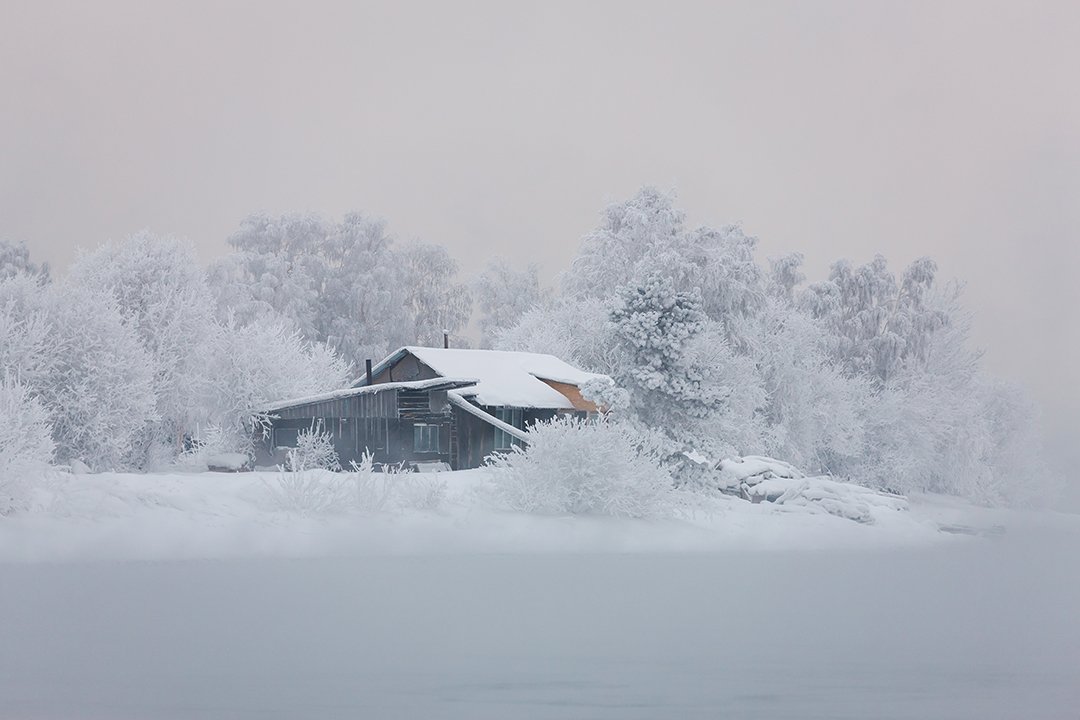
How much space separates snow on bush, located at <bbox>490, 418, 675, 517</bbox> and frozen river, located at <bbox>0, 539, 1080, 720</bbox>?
17.4ft

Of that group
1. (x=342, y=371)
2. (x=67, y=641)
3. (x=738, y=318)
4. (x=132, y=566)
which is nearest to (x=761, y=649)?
(x=67, y=641)

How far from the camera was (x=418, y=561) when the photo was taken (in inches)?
1109

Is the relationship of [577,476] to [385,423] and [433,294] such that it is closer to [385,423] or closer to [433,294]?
[385,423]

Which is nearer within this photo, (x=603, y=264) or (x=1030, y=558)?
(x=1030, y=558)

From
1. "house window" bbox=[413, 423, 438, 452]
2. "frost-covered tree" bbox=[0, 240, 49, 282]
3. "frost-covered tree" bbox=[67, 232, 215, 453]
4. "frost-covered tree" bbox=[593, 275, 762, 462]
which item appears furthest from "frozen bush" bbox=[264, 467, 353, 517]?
"frost-covered tree" bbox=[0, 240, 49, 282]

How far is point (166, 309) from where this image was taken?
160ft

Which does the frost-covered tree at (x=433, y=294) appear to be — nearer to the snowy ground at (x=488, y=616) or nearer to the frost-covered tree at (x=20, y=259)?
the frost-covered tree at (x=20, y=259)

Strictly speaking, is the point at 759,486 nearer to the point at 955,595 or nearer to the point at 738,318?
the point at 738,318

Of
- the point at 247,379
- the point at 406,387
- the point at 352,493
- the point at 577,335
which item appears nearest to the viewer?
the point at 352,493

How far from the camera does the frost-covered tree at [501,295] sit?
77.6 m

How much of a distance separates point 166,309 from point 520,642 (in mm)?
36043

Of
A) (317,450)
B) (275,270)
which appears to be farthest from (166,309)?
(275,270)

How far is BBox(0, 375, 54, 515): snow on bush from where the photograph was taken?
91.6 feet

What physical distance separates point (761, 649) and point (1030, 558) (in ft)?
80.9
